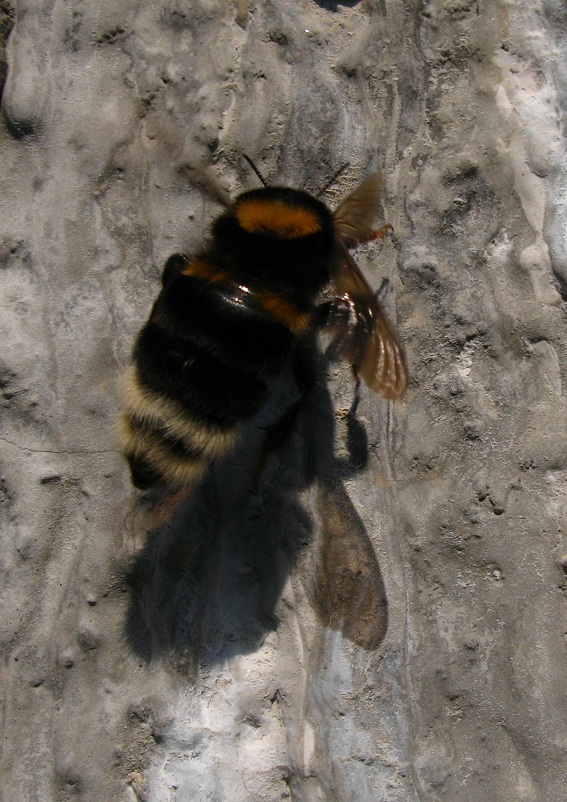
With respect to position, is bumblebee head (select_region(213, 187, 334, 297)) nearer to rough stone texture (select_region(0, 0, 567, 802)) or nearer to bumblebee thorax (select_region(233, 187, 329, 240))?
bumblebee thorax (select_region(233, 187, 329, 240))

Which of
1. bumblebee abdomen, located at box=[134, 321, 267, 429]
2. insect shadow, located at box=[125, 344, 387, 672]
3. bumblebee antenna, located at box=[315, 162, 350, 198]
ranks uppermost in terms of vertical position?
bumblebee antenna, located at box=[315, 162, 350, 198]

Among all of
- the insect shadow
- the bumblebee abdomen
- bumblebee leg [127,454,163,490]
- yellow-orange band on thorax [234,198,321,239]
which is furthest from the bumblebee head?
bumblebee leg [127,454,163,490]

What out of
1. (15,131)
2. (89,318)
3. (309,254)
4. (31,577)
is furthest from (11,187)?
(31,577)

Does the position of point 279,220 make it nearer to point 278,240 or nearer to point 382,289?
point 278,240

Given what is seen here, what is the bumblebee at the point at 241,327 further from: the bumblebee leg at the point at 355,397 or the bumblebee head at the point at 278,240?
the bumblebee leg at the point at 355,397

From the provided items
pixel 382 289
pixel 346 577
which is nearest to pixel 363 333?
pixel 382 289

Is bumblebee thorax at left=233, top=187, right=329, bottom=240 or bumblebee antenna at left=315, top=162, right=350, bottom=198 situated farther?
bumblebee antenna at left=315, top=162, right=350, bottom=198

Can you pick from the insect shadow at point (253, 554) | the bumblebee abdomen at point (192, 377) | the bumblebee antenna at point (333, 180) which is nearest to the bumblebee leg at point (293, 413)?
the insect shadow at point (253, 554)

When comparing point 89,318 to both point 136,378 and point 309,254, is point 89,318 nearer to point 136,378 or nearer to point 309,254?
point 136,378
